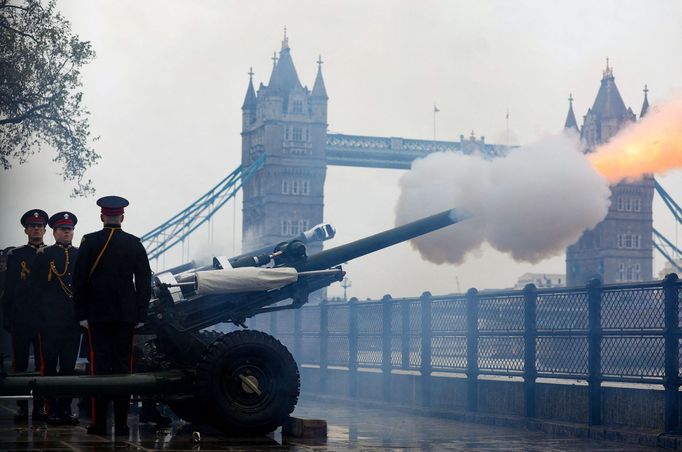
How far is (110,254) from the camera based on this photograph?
11039 mm

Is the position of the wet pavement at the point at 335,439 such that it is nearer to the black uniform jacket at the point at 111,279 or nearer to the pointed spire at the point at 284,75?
the black uniform jacket at the point at 111,279

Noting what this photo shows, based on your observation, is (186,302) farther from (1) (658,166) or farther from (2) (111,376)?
(1) (658,166)

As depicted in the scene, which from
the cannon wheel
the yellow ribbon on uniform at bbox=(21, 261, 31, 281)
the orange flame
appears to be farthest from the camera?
the orange flame

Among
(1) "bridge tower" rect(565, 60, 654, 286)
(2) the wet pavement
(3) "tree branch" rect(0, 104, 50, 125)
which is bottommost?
(2) the wet pavement

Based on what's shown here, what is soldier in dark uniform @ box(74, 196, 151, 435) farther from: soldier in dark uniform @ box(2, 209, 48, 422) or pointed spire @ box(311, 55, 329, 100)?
pointed spire @ box(311, 55, 329, 100)

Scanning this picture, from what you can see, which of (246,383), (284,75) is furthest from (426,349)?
(284,75)

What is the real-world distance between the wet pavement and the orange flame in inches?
204

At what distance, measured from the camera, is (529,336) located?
1496 cm

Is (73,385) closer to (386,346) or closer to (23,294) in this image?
(23,294)

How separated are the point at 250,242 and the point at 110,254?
448 ft

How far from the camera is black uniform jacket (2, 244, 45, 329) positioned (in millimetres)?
13031

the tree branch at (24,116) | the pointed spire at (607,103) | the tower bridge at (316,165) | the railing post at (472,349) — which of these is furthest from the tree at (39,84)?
the pointed spire at (607,103)

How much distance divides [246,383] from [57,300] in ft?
8.85

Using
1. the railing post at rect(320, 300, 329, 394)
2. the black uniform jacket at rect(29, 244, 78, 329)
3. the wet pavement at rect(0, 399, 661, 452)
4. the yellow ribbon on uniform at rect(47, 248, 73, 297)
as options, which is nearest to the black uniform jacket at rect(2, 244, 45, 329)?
the black uniform jacket at rect(29, 244, 78, 329)
